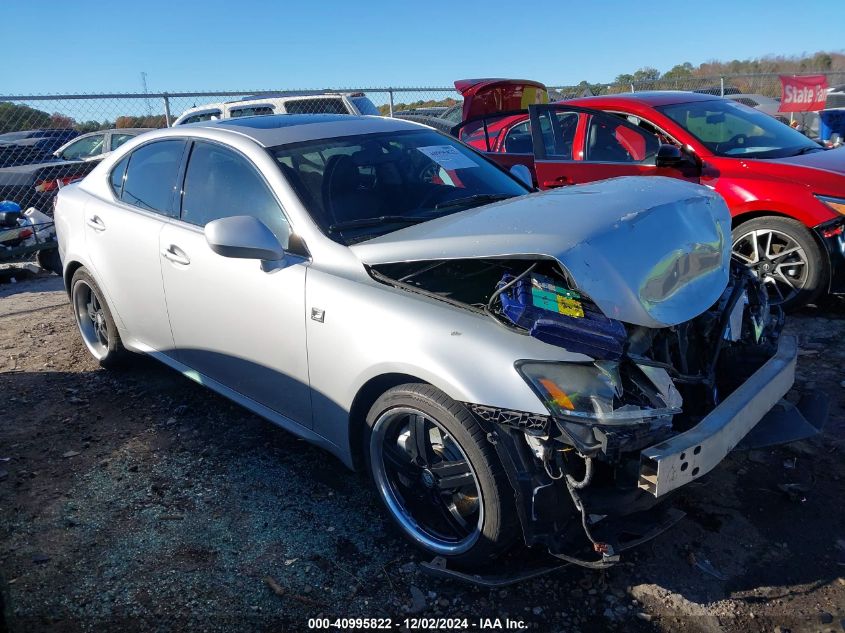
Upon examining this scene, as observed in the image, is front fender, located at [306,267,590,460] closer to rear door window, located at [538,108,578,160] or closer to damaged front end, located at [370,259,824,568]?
damaged front end, located at [370,259,824,568]

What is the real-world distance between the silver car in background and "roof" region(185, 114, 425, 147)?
0.02 metres

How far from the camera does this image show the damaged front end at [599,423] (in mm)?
2301

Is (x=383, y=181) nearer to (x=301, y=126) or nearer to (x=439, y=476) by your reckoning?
(x=301, y=126)

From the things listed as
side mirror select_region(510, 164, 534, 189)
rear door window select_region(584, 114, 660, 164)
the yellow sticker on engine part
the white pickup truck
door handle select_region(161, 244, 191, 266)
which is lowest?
the yellow sticker on engine part

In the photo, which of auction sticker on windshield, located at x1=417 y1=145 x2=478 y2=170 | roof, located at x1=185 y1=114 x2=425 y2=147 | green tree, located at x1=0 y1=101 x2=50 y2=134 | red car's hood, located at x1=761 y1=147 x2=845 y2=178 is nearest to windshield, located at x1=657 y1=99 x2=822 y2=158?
Answer: red car's hood, located at x1=761 y1=147 x2=845 y2=178

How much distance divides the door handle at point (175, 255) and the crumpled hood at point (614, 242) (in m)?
1.15

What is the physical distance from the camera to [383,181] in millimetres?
3588

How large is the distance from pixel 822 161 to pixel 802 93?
415 inches

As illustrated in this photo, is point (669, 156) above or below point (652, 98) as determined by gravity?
below

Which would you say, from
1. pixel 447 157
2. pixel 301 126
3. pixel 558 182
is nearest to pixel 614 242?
pixel 447 157

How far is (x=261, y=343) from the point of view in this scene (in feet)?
10.8

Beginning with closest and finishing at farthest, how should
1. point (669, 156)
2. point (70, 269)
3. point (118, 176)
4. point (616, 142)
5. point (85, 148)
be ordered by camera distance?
point (118, 176), point (70, 269), point (669, 156), point (616, 142), point (85, 148)

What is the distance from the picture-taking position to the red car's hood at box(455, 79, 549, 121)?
7574 millimetres

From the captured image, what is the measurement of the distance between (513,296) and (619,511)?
2.82ft
